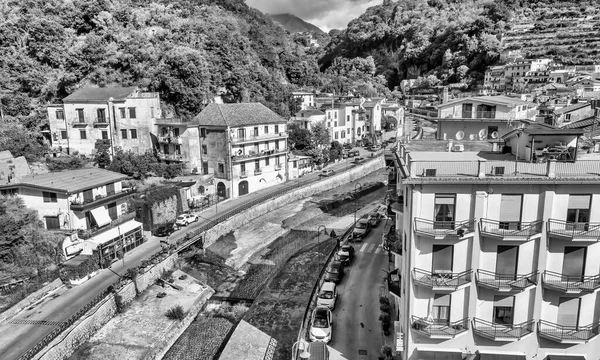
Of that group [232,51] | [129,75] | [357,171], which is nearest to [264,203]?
[357,171]

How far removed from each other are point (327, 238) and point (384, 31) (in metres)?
165

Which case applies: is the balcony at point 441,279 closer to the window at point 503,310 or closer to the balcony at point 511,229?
→ the window at point 503,310

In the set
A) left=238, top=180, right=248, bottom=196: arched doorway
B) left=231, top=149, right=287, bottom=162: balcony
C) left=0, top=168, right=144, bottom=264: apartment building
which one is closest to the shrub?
left=0, top=168, right=144, bottom=264: apartment building

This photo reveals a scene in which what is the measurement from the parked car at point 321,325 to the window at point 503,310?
31.2ft

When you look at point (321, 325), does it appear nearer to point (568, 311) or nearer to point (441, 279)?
point (441, 279)

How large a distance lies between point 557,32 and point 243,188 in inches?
5314

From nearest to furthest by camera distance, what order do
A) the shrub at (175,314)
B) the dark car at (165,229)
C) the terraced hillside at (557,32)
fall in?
the shrub at (175,314) → the dark car at (165,229) → the terraced hillside at (557,32)

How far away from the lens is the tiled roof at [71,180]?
3372 centimetres

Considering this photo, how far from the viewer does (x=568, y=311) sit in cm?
1750

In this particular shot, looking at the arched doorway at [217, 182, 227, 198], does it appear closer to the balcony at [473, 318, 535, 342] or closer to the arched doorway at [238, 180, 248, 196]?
the arched doorway at [238, 180, 248, 196]

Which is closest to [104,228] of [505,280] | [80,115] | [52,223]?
[52,223]

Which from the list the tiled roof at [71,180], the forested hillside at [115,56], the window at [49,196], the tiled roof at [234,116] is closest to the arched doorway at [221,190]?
the tiled roof at [234,116]

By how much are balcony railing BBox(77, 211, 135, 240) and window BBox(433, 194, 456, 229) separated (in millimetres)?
29071

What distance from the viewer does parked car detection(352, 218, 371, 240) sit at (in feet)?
133
